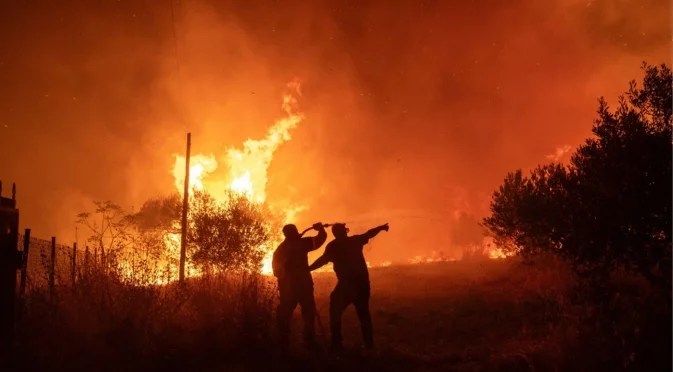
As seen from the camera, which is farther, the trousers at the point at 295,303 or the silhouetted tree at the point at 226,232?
the silhouetted tree at the point at 226,232

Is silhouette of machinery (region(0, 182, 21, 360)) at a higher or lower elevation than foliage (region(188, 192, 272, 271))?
lower

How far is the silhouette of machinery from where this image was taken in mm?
7258

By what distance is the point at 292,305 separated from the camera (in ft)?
29.8

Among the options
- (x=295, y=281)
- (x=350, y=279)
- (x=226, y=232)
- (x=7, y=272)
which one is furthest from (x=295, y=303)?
(x=226, y=232)

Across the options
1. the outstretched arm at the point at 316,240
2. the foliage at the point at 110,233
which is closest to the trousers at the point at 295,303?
the outstretched arm at the point at 316,240

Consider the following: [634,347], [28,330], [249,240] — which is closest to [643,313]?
[634,347]

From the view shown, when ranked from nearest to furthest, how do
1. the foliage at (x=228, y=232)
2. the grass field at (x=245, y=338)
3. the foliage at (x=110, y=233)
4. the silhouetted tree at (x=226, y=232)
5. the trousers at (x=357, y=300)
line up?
the grass field at (x=245, y=338) → the trousers at (x=357, y=300) → the foliage at (x=110, y=233) → the silhouetted tree at (x=226, y=232) → the foliage at (x=228, y=232)

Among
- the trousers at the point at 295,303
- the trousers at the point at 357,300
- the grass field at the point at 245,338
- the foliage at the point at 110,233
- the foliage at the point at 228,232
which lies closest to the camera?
the grass field at the point at 245,338

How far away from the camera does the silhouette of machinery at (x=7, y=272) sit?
726cm

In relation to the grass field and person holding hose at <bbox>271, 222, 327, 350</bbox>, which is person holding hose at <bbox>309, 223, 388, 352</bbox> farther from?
the grass field

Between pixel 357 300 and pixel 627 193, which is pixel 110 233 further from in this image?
pixel 627 193

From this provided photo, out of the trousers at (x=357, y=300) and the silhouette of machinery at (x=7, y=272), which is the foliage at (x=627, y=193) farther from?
the silhouette of machinery at (x=7, y=272)

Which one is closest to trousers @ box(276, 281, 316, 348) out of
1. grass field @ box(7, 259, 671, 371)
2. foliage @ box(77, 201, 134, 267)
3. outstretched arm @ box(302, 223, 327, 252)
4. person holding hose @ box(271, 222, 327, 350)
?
person holding hose @ box(271, 222, 327, 350)

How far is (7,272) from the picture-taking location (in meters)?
Answer: 7.44
